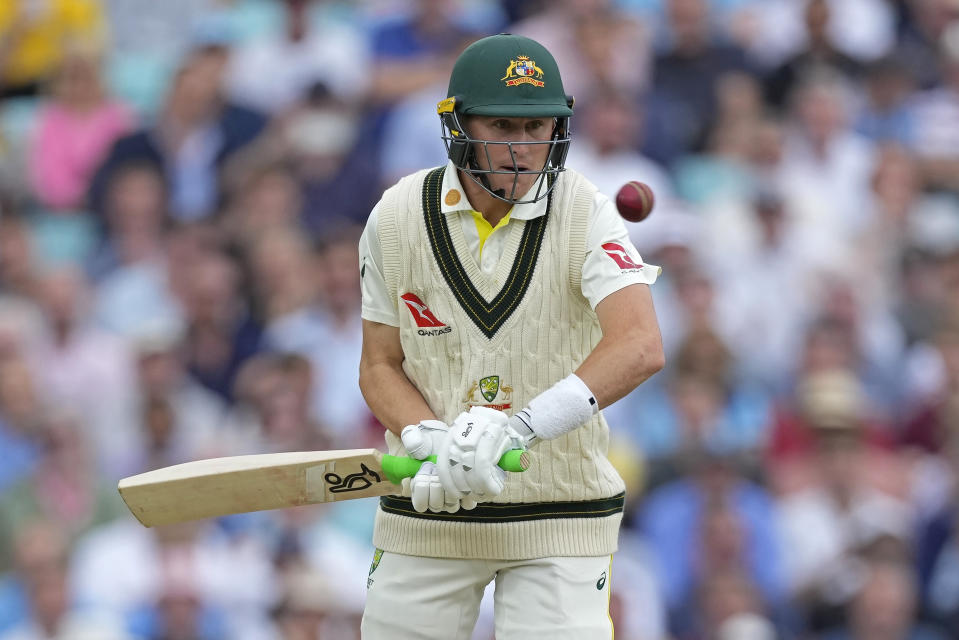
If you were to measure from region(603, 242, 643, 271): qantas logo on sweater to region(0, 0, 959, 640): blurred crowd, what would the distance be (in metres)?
3.27

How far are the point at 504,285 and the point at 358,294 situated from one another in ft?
13.8

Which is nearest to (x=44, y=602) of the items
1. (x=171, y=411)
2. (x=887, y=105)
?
(x=171, y=411)

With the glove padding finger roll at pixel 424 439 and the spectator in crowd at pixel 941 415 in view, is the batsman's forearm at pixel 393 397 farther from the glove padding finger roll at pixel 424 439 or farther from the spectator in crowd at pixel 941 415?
the spectator in crowd at pixel 941 415

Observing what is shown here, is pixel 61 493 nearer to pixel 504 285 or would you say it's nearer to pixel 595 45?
pixel 595 45

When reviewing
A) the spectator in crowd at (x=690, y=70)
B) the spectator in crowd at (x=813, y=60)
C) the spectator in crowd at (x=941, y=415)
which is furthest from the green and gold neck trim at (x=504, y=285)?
the spectator in crowd at (x=813, y=60)

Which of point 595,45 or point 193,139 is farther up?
point 595,45

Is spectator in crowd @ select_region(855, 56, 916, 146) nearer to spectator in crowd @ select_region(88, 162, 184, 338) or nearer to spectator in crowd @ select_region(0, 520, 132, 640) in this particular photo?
spectator in crowd @ select_region(88, 162, 184, 338)

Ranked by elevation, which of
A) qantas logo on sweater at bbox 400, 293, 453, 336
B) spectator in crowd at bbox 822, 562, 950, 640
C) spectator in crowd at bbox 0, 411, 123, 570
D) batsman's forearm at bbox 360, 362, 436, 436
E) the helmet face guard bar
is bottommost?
spectator in crowd at bbox 822, 562, 950, 640

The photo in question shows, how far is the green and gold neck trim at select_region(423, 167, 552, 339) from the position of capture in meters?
3.99

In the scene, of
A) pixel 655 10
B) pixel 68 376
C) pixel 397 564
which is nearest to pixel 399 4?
pixel 655 10

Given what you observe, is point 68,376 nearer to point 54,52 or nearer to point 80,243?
point 80,243

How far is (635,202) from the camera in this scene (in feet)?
13.8

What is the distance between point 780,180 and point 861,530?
2341 millimetres


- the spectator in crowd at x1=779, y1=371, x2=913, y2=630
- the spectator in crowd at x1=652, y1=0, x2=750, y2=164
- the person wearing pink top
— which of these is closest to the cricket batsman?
the spectator in crowd at x1=779, y1=371, x2=913, y2=630
